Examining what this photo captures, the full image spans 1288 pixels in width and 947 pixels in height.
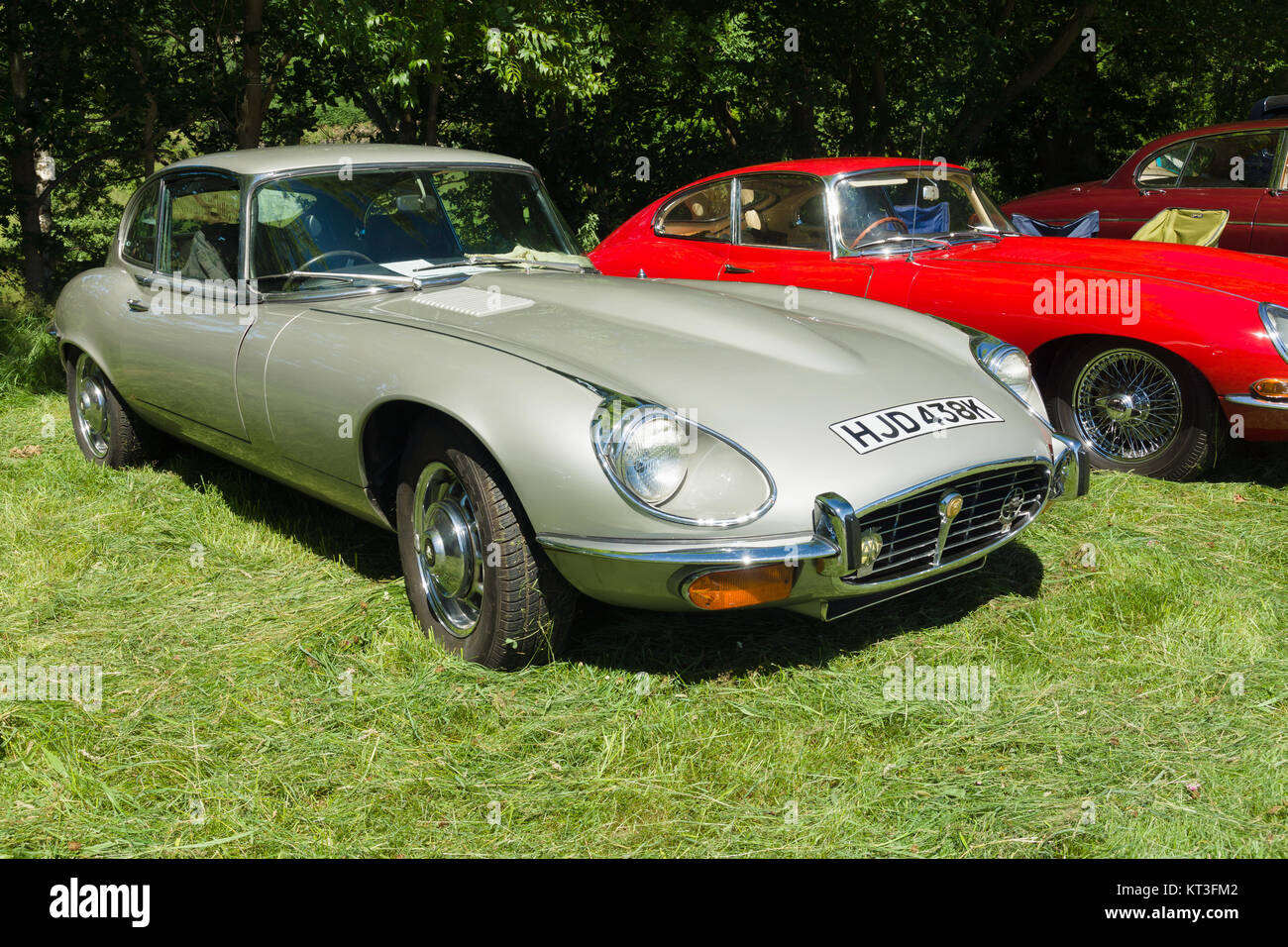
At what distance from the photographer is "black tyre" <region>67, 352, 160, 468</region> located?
5.02 metres

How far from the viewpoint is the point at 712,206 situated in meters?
6.27

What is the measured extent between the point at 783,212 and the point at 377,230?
2.54 meters

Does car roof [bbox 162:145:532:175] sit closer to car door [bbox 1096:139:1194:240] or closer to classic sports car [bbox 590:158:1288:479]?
classic sports car [bbox 590:158:1288:479]

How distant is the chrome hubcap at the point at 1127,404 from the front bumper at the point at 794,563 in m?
2.16

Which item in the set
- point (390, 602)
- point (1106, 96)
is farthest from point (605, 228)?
point (390, 602)

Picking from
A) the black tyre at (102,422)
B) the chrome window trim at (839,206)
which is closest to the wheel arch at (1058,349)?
the chrome window trim at (839,206)

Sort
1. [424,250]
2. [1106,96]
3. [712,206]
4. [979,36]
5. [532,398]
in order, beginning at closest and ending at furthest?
[532,398] → [424,250] → [712,206] → [979,36] → [1106,96]

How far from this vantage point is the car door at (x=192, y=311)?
393 cm

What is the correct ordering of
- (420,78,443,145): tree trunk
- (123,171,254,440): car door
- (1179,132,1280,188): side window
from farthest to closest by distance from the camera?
(420,78,443,145): tree trunk, (1179,132,1280,188): side window, (123,171,254,440): car door

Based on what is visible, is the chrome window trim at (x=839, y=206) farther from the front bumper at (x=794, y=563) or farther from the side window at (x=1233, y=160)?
the side window at (x=1233, y=160)

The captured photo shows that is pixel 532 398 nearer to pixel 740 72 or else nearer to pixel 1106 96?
pixel 740 72

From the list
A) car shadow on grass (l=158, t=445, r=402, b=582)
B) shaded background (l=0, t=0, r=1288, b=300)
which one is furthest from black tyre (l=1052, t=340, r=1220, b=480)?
shaded background (l=0, t=0, r=1288, b=300)

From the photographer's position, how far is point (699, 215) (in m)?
6.35

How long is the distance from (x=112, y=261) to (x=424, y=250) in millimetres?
1861
